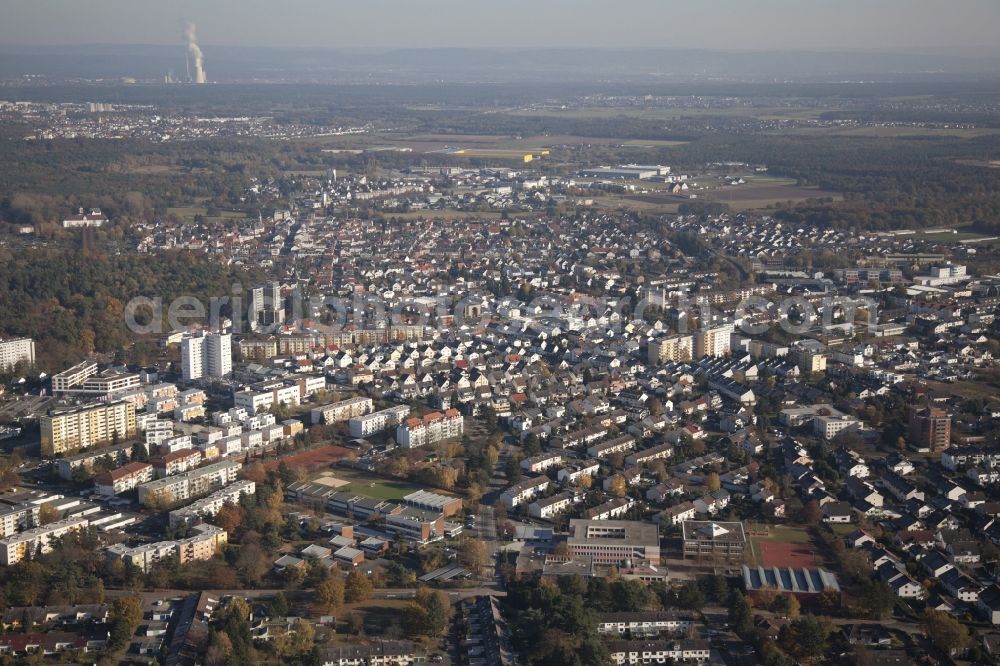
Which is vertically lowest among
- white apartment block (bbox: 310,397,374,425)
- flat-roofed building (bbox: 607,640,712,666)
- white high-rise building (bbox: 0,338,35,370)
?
flat-roofed building (bbox: 607,640,712,666)

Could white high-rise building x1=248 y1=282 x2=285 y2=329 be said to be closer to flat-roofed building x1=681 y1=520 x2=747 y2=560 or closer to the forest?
the forest

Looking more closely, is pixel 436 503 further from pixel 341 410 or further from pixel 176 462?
pixel 341 410

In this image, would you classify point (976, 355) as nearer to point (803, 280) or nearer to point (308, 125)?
point (803, 280)

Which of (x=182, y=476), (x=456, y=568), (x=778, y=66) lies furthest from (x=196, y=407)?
(x=778, y=66)

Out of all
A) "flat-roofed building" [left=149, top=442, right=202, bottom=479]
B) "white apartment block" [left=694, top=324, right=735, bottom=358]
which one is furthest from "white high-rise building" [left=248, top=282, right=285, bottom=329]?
"white apartment block" [left=694, top=324, right=735, bottom=358]

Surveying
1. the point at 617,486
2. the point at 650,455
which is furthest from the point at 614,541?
the point at 650,455
